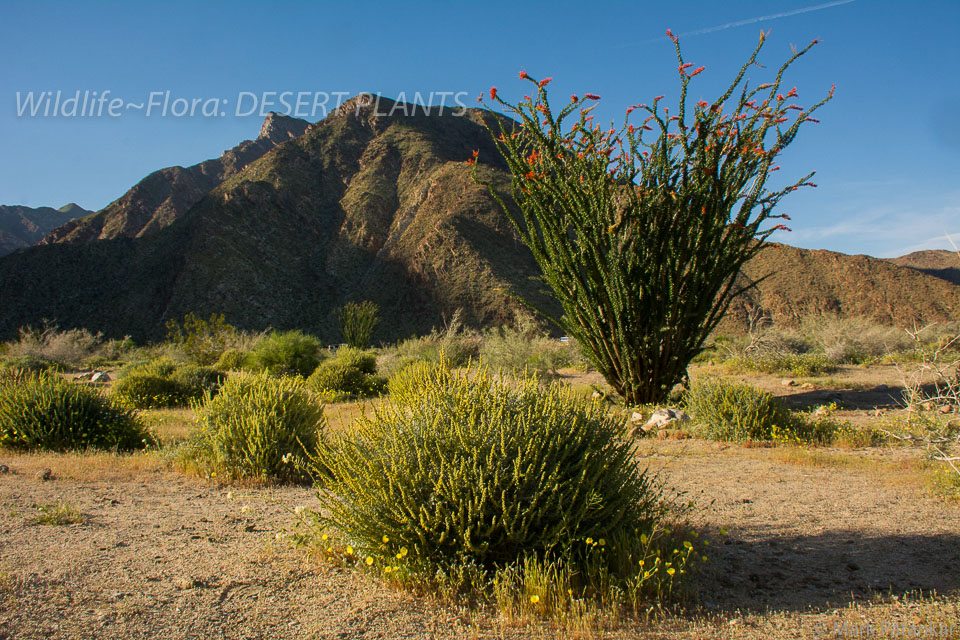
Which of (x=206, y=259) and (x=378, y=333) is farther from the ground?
(x=206, y=259)

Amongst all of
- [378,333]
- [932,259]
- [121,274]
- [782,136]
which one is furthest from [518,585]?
[932,259]

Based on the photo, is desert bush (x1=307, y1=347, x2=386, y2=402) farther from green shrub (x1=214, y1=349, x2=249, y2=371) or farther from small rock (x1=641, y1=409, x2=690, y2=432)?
small rock (x1=641, y1=409, x2=690, y2=432)

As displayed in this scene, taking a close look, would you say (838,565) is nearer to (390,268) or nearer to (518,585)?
(518,585)

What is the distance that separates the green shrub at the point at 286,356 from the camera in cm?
1809

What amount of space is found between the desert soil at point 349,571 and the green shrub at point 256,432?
45 cm

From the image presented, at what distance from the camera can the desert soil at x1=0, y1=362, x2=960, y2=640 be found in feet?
9.25

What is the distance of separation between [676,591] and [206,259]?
156ft

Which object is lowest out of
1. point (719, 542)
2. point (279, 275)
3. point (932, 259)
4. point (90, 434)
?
point (90, 434)

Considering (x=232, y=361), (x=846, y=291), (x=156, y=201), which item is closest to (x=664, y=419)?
(x=232, y=361)

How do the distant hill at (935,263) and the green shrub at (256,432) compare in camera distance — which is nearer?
the green shrub at (256,432)

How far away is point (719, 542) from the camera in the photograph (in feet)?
13.3

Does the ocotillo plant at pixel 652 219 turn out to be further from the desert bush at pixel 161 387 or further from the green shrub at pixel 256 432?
the desert bush at pixel 161 387

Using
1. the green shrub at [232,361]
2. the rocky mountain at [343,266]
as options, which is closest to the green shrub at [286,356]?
the green shrub at [232,361]

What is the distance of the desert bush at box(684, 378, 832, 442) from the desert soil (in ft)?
6.90
